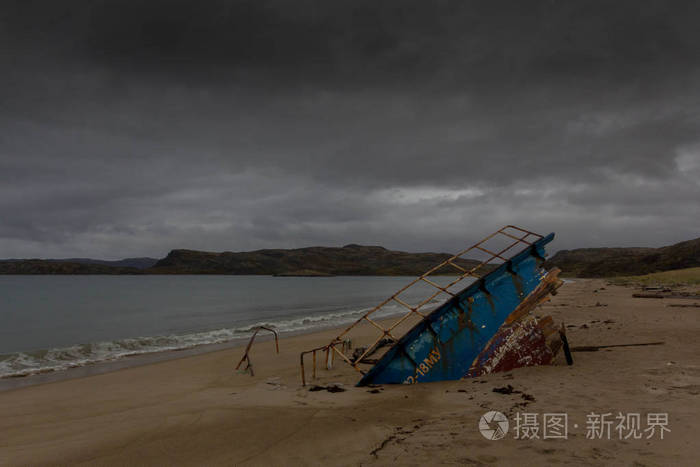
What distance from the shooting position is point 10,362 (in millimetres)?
15312

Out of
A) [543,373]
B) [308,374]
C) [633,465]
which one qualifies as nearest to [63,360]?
[308,374]

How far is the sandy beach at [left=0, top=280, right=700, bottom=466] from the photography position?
4523 mm

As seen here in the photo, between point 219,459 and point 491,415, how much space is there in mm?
4034

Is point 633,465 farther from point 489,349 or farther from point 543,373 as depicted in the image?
point 489,349

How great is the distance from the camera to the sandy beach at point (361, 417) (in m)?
4.52

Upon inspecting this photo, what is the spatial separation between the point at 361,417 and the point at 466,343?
3.59 metres

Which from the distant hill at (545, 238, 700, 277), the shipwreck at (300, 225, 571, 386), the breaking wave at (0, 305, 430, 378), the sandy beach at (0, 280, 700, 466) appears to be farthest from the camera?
the distant hill at (545, 238, 700, 277)

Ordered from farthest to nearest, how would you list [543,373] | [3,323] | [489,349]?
[3,323] < [489,349] < [543,373]

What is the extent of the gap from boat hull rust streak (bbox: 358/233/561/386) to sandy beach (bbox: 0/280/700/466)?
37 cm
